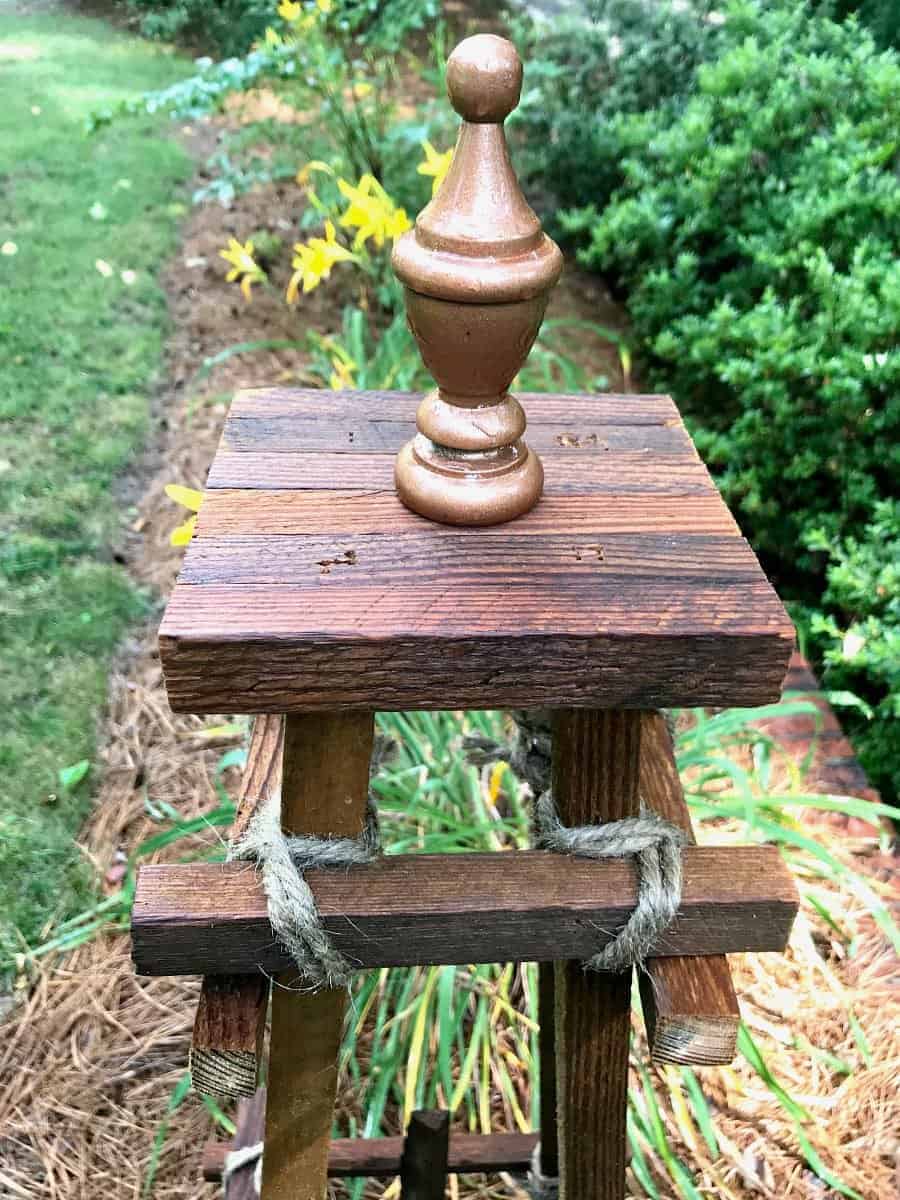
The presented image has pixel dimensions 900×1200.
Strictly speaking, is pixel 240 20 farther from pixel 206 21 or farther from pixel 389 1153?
pixel 389 1153

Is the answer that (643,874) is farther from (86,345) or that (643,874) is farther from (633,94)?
(633,94)

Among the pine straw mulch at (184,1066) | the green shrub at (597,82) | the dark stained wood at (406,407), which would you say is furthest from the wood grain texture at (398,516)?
the green shrub at (597,82)

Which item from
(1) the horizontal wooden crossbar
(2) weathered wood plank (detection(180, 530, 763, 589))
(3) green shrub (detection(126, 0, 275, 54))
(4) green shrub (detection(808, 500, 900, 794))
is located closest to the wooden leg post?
(2) weathered wood plank (detection(180, 530, 763, 589))

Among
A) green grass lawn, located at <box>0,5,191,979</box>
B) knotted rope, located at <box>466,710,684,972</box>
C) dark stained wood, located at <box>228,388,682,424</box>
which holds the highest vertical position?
dark stained wood, located at <box>228,388,682,424</box>

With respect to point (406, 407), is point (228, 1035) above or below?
below

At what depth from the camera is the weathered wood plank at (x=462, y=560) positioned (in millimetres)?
659

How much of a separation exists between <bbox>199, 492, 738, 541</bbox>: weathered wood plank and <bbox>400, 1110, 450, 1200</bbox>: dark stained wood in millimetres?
786

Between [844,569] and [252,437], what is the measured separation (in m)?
1.54

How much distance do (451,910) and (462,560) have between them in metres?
0.27

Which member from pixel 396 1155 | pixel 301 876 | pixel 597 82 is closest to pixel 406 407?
pixel 301 876

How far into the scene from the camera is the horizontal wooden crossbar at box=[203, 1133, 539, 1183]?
1247 millimetres

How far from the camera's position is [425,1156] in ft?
3.80

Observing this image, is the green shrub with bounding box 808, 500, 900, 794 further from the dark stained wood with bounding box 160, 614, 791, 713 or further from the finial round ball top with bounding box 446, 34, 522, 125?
the finial round ball top with bounding box 446, 34, 522, 125

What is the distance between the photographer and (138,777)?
6.48 feet
